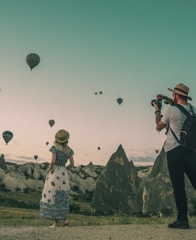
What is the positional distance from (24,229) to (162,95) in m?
4.11

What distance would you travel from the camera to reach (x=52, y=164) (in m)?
11.4

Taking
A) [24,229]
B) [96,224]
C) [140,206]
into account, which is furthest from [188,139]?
[140,206]

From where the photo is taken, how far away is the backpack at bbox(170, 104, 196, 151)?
9.27 meters

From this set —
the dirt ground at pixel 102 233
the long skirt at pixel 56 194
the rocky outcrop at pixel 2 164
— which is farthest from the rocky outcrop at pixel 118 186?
the dirt ground at pixel 102 233

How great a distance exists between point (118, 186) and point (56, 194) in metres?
57.8

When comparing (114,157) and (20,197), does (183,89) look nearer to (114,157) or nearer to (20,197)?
(20,197)

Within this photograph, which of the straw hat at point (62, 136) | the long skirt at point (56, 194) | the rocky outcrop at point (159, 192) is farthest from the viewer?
the rocky outcrop at point (159, 192)

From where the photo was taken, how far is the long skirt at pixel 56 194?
11719mm

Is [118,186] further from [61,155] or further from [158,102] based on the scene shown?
[158,102]

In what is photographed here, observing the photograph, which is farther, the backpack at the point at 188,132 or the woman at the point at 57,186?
the woman at the point at 57,186

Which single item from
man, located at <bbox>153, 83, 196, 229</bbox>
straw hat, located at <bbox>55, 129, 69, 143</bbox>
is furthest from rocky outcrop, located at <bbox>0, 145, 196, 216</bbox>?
man, located at <bbox>153, 83, 196, 229</bbox>

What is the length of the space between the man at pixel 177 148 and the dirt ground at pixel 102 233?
60 centimetres

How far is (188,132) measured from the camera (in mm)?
9328

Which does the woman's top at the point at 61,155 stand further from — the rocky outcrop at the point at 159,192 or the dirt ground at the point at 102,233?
the rocky outcrop at the point at 159,192
